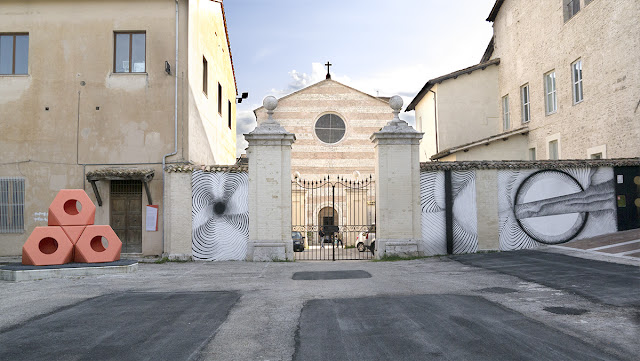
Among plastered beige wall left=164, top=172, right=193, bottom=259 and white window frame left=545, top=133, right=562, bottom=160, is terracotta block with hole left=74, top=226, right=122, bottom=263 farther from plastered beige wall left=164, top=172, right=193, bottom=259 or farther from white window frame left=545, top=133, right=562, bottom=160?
white window frame left=545, top=133, right=562, bottom=160

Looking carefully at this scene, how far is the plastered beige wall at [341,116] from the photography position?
30375 mm

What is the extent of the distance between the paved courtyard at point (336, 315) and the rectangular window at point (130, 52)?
6.94 metres

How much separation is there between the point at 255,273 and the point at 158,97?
6634 millimetres

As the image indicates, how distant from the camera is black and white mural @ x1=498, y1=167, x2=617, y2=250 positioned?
1315 cm

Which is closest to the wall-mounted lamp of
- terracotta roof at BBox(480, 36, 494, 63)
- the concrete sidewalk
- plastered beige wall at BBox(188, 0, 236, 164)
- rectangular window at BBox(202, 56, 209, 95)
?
plastered beige wall at BBox(188, 0, 236, 164)

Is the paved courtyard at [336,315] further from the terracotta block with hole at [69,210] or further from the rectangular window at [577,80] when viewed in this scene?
the rectangular window at [577,80]

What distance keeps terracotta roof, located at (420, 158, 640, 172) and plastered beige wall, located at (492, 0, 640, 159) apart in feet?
3.83

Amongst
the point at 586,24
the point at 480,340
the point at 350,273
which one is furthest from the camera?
the point at 586,24

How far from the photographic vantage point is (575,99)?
668 inches

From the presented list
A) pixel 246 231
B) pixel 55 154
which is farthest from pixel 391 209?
pixel 55 154

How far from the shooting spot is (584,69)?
1633 centimetres

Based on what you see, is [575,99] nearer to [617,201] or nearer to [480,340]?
[617,201]

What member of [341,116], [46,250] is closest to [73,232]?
[46,250]

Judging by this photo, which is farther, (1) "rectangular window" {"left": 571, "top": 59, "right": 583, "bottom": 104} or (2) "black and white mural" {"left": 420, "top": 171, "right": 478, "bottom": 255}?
(1) "rectangular window" {"left": 571, "top": 59, "right": 583, "bottom": 104}
